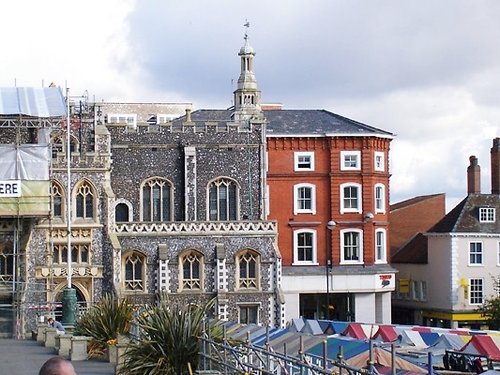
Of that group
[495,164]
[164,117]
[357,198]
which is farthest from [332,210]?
[164,117]

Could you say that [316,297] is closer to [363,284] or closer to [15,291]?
[363,284]

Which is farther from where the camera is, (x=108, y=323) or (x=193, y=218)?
(x=193, y=218)

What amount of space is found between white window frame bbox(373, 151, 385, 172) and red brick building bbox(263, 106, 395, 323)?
19 centimetres

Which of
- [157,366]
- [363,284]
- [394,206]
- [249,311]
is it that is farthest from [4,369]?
[394,206]

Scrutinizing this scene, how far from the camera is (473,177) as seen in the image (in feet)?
267

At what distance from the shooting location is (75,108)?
65.8 metres

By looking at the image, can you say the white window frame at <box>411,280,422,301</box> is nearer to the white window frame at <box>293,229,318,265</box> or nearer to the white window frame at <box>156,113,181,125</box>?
the white window frame at <box>293,229,318,265</box>

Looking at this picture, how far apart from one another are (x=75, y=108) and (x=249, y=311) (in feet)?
45.3

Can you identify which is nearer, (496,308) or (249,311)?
(249,311)

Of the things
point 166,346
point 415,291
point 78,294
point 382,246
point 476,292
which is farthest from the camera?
point 415,291

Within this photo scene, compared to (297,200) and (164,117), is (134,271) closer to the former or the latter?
(297,200)

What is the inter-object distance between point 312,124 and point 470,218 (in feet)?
38.2

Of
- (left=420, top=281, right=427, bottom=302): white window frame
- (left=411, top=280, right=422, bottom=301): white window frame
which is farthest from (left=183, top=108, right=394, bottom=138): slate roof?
(left=411, top=280, right=422, bottom=301): white window frame

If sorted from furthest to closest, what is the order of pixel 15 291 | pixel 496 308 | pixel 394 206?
pixel 394 206 → pixel 496 308 → pixel 15 291
